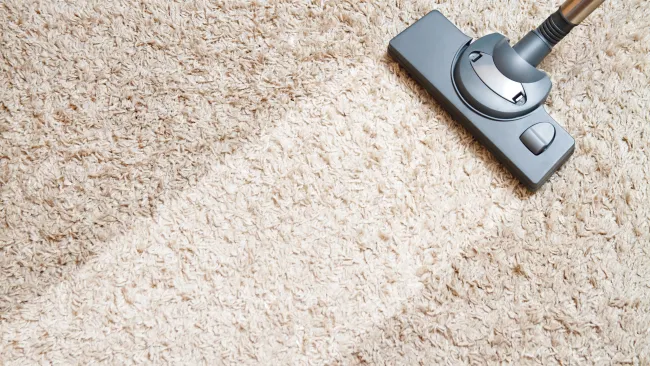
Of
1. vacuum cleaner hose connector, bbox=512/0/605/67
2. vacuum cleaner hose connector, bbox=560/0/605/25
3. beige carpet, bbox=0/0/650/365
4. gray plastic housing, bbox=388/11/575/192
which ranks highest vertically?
vacuum cleaner hose connector, bbox=560/0/605/25

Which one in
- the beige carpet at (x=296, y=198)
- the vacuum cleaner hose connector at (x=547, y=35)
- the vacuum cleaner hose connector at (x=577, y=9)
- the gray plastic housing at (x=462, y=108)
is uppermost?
the vacuum cleaner hose connector at (x=577, y=9)

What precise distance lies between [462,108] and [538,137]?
0.12m

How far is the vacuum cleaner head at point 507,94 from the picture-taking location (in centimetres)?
83

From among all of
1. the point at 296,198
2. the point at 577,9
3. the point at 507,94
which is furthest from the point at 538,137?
the point at 296,198

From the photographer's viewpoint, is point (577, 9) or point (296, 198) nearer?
point (577, 9)

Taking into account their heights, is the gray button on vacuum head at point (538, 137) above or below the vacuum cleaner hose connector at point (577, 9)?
below

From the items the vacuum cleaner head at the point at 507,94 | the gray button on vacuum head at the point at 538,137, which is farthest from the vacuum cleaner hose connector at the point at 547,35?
the gray button on vacuum head at the point at 538,137

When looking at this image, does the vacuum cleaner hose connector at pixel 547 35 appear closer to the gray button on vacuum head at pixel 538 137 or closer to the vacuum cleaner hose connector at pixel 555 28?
the vacuum cleaner hose connector at pixel 555 28

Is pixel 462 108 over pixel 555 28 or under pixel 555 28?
under

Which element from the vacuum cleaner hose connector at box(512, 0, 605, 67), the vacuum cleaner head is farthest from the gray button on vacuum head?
the vacuum cleaner hose connector at box(512, 0, 605, 67)

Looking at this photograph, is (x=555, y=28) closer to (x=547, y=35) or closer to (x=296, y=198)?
(x=547, y=35)

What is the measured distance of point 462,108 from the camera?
2.84ft

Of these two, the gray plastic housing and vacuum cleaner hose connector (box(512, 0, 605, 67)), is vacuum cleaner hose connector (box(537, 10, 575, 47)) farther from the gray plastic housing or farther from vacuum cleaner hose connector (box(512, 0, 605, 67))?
the gray plastic housing

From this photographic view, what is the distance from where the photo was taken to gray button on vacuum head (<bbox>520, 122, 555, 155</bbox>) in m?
0.83
